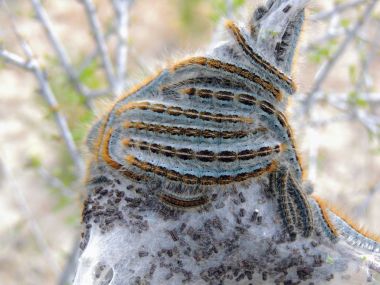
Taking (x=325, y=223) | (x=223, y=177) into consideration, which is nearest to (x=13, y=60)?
(x=223, y=177)

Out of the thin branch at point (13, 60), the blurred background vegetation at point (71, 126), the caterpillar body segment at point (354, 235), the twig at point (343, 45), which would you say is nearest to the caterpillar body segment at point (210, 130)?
the caterpillar body segment at point (354, 235)

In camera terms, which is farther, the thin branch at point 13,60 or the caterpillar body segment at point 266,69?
the thin branch at point 13,60

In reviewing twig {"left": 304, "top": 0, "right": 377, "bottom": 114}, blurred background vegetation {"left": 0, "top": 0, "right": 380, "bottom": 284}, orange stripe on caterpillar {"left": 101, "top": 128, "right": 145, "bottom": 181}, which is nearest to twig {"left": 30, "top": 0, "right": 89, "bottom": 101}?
blurred background vegetation {"left": 0, "top": 0, "right": 380, "bottom": 284}

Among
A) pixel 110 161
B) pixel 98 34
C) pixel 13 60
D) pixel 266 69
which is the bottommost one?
pixel 110 161

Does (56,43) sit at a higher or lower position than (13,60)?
higher

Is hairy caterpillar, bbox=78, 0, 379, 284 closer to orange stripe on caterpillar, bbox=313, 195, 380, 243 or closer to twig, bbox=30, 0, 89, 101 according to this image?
orange stripe on caterpillar, bbox=313, 195, 380, 243

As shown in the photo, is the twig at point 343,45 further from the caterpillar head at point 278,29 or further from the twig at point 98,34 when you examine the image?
the twig at point 98,34

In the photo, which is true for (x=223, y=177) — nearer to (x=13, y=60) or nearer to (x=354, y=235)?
(x=354, y=235)

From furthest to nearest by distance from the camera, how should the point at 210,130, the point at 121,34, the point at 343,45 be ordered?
the point at 121,34 → the point at 343,45 → the point at 210,130

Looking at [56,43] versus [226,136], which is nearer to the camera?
[226,136]
